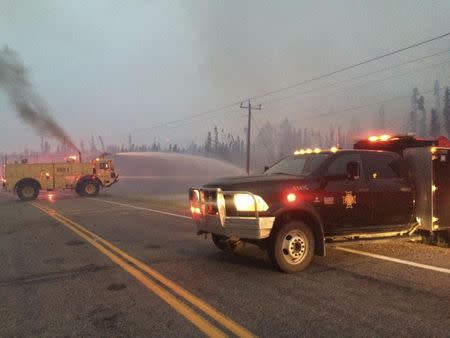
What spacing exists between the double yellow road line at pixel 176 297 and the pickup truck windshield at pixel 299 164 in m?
2.85

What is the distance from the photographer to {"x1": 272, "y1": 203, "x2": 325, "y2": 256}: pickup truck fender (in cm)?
675

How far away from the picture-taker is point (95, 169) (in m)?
30.6

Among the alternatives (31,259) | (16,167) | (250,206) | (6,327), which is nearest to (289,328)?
(250,206)

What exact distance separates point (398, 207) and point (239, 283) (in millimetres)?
3341

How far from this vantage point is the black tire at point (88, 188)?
30.0 meters

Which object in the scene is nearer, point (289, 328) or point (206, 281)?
point (289, 328)

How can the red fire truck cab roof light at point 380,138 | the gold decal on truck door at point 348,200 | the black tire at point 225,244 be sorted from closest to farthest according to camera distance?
1. the gold decal on truck door at point 348,200
2. the black tire at point 225,244
3. the red fire truck cab roof light at point 380,138

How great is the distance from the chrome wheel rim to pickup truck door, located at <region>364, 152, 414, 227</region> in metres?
1.50

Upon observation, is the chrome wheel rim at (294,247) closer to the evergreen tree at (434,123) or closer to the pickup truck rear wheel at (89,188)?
the pickup truck rear wheel at (89,188)

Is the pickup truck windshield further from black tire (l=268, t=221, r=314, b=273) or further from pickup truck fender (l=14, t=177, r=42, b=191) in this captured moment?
pickup truck fender (l=14, t=177, r=42, b=191)

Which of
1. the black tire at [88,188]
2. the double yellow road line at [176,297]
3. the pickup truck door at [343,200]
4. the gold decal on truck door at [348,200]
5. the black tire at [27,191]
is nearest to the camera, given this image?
the double yellow road line at [176,297]

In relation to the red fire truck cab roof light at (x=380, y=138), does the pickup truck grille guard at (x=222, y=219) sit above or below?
below

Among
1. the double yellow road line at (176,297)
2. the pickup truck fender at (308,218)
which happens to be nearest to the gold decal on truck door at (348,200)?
the pickup truck fender at (308,218)

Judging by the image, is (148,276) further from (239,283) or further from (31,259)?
(31,259)
